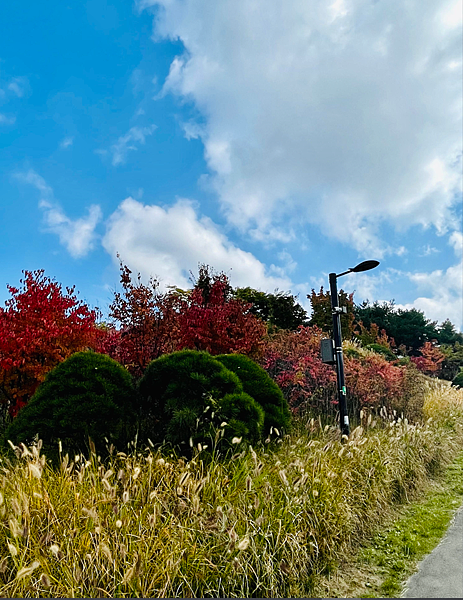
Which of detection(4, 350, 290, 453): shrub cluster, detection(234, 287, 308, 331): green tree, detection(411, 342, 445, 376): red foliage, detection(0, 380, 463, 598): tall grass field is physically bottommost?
detection(0, 380, 463, 598): tall grass field

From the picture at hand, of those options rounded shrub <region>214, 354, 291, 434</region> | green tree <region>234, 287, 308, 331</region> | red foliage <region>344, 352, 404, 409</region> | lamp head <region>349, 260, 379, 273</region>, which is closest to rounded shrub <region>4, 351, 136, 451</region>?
rounded shrub <region>214, 354, 291, 434</region>

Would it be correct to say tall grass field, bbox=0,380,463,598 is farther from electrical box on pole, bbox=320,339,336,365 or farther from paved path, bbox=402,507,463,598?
electrical box on pole, bbox=320,339,336,365

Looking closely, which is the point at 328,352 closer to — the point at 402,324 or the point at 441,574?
the point at 441,574

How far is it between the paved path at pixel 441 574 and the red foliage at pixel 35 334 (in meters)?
5.88

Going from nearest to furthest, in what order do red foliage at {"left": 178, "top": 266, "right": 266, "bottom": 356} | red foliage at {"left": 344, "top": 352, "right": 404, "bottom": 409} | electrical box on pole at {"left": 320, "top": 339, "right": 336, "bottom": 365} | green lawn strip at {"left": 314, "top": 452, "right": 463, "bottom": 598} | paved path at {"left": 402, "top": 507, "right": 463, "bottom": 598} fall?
1. paved path at {"left": 402, "top": 507, "right": 463, "bottom": 598}
2. green lawn strip at {"left": 314, "top": 452, "right": 463, "bottom": 598}
3. electrical box on pole at {"left": 320, "top": 339, "right": 336, "bottom": 365}
4. red foliage at {"left": 178, "top": 266, "right": 266, "bottom": 356}
5. red foliage at {"left": 344, "top": 352, "right": 404, "bottom": 409}

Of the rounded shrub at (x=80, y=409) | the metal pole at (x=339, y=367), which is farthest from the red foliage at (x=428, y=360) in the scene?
the rounded shrub at (x=80, y=409)

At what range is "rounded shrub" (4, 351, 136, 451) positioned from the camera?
4.53 m

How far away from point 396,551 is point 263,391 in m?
2.37

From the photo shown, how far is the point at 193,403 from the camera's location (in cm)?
482

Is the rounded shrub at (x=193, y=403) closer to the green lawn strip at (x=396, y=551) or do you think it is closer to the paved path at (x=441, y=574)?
the green lawn strip at (x=396, y=551)

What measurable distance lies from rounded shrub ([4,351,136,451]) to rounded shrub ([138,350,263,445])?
1.08 ft

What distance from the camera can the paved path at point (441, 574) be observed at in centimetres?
313

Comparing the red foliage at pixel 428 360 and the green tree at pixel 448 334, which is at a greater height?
the green tree at pixel 448 334

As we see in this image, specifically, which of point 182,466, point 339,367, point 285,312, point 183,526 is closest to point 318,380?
point 339,367
